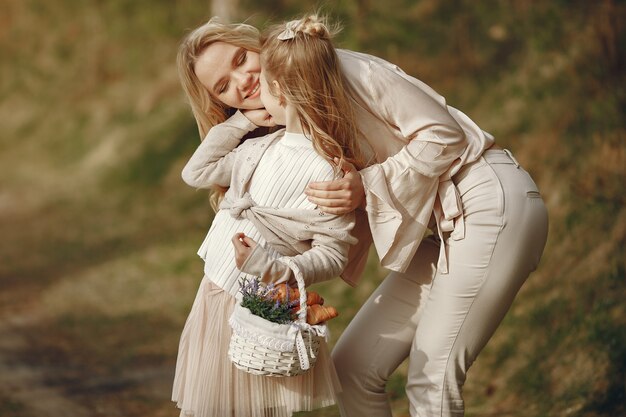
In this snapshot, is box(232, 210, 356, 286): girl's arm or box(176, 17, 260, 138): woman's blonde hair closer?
box(232, 210, 356, 286): girl's arm

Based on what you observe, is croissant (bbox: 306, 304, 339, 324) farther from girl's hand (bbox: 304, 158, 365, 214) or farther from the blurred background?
the blurred background

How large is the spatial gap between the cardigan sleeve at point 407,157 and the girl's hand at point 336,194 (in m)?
0.08

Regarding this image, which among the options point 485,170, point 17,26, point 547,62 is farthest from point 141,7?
point 485,170

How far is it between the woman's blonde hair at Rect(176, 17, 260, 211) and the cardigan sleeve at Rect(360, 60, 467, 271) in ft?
1.62

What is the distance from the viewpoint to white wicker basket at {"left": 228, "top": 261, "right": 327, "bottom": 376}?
2609 millimetres

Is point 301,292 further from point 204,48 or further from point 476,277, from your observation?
point 204,48

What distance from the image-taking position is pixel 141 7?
46.6ft

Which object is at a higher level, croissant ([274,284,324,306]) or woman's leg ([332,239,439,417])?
croissant ([274,284,324,306])

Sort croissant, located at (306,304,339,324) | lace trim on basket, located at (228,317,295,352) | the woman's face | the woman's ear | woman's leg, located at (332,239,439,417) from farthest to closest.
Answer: woman's leg, located at (332,239,439,417) < the woman's face < the woman's ear < croissant, located at (306,304,339,324) < lace trim on basket, located at (228,317,295,352)

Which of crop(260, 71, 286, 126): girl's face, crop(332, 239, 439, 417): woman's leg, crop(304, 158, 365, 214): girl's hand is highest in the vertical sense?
crop(260, 71, 286, 126): girl's face

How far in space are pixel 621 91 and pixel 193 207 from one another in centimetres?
488

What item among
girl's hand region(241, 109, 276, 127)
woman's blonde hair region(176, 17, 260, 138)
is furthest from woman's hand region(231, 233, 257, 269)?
woman's blonde hair region(176, 17, 260, 138)

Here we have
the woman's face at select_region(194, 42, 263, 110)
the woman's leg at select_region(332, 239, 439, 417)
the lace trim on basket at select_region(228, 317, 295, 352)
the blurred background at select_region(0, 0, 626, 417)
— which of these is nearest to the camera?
the lace trim on basket at select_region(228, 317, 295, 352)

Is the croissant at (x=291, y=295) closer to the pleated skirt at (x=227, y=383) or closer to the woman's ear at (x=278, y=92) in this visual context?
the pleated skirt at (x=227, y=383)
